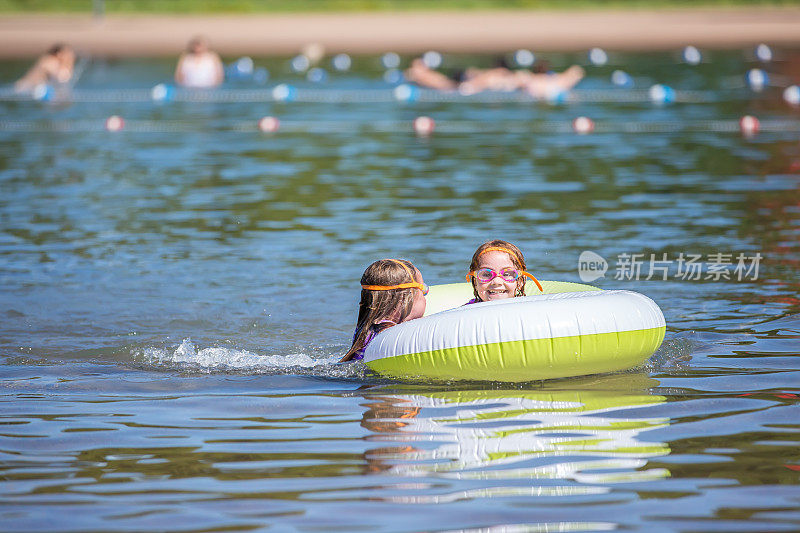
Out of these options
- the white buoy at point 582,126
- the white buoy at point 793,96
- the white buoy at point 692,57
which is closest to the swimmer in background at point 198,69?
the white buoy at point 582,126

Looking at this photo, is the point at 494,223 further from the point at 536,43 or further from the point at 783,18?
the point at 783,18

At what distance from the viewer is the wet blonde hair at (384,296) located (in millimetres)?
6484

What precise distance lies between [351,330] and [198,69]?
1545 centimetres

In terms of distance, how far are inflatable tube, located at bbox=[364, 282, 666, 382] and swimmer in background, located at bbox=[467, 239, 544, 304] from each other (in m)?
0.31

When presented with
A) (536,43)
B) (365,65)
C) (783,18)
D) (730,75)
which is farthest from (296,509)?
(783,18)

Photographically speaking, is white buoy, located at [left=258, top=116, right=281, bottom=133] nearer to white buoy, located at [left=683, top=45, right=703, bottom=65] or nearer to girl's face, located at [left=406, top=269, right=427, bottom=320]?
white buoy, located at [left=683, top=45, right=703, bottom=65]

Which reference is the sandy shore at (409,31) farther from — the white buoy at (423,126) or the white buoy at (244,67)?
the white buoy at (423,126)

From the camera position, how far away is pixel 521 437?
210 inches

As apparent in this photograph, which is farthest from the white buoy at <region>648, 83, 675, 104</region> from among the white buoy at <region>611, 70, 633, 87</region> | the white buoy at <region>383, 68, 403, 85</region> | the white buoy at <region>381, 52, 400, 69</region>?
the white buoy at <region>381, 52, 400, 69</region>

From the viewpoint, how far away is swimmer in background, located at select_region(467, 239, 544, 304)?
6.53 meters

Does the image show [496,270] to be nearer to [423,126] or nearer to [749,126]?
[749,126]

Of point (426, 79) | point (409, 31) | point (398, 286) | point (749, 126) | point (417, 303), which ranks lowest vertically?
point (417, 303)

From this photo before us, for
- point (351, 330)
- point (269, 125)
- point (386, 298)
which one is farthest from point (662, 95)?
point (386, 298)
